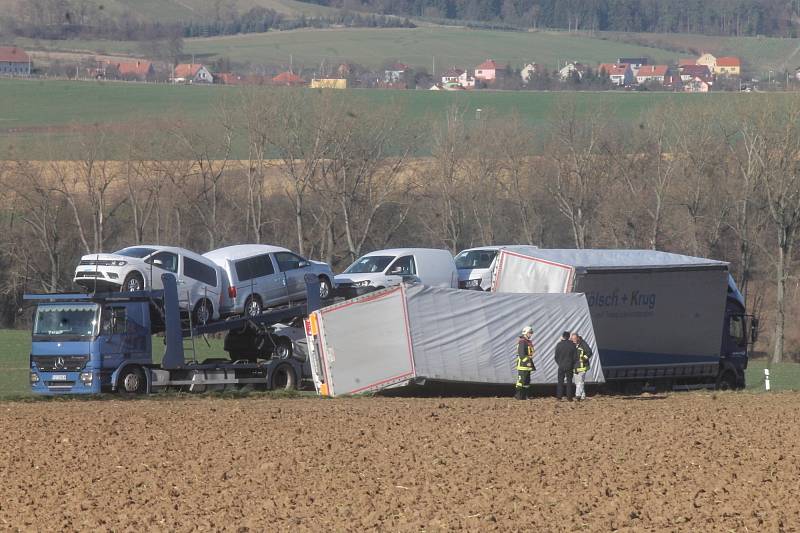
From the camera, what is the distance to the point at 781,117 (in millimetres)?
61281

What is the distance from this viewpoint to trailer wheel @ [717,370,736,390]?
3086 cm

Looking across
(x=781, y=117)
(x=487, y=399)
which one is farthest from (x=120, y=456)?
(x=781, y=117)

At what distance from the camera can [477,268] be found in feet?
111

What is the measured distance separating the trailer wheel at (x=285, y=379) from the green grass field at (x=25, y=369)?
174 cm

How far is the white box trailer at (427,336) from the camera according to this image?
82.2 ft

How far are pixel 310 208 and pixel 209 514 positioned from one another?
55916 millimetres

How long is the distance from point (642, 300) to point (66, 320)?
13.3 m

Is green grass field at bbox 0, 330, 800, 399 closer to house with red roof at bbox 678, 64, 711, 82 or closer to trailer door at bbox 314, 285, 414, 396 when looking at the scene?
trailer door at bbox 314, 285, 414, 396

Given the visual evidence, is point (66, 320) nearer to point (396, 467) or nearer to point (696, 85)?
point (396, 467)

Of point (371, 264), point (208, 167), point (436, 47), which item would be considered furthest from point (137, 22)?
point (371, 264)

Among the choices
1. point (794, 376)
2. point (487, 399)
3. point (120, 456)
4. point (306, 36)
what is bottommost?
point (794, 376)

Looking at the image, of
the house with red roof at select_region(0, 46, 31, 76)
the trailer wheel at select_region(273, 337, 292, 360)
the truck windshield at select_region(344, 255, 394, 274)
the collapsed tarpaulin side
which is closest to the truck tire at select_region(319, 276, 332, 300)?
the trailer wheel at select_region(273, 337, 292, 360)

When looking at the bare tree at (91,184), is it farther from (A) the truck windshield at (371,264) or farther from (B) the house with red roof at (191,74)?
(B) the house with red roof at (191,74)

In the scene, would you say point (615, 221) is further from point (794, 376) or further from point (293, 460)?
point (293, 460)
